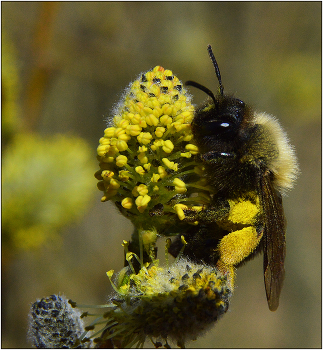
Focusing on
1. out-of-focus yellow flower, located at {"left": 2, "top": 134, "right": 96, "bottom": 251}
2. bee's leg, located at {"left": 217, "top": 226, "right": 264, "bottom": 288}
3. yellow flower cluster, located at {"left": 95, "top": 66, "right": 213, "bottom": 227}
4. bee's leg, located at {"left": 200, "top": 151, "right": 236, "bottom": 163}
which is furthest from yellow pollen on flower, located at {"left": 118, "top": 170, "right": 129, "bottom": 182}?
out-of-focus yellow flower, located at {"left": 2, "top": 134, "right": 96, "bottom": 251}

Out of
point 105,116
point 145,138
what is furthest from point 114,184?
point 105,116

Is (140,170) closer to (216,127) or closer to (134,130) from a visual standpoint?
(134,130)

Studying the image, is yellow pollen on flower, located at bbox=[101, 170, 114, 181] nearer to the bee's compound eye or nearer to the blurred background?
the bee's compound eye

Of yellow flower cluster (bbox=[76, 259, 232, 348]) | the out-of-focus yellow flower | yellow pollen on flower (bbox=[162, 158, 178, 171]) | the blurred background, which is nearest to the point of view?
yellow flower cluster (bbox=[76, 259, 232, 348])

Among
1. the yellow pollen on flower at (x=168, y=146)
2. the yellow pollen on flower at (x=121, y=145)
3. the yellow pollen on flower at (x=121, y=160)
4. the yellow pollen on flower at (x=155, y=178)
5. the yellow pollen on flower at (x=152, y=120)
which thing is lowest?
the yellow pollen on flower at (x=155, y=178)

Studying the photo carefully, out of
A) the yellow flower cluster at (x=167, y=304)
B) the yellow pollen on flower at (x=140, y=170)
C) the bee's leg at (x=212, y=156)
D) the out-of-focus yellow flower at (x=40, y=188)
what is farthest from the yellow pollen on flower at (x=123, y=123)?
the out-of-focus yellow flower at (x=40, y=188)

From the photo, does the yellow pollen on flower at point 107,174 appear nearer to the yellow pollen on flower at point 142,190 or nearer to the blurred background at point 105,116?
the yellow pollen on flower at point 142,190

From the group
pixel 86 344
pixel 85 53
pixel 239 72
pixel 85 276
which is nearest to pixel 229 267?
pixel 86 344
